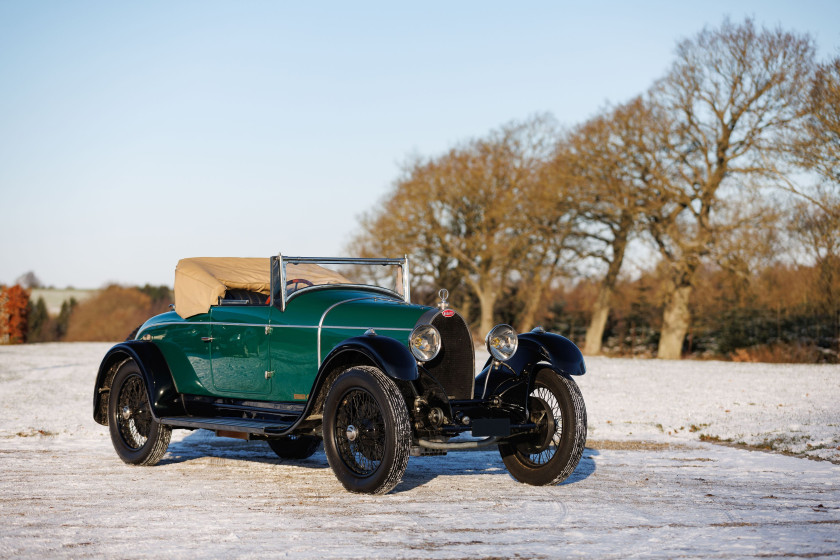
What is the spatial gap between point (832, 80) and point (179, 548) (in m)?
25.0

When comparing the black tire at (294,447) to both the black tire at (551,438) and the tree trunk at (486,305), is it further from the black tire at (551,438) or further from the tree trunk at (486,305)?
the tree trunk at (486,305)

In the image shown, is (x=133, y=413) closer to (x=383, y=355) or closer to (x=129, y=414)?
(x=129, y=414)

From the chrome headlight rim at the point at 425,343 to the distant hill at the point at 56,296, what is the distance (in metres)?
85.8

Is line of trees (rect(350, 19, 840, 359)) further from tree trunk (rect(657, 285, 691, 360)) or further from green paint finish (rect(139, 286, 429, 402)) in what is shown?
green paint finish (rect(139, 286, 429, 402))

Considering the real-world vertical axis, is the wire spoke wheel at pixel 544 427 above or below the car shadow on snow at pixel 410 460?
above

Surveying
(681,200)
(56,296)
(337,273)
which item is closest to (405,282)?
(337,273)

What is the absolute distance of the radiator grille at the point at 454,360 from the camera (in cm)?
713

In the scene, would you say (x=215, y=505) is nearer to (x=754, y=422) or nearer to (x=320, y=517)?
(x=320, y=517)

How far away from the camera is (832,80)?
24953 millimetres

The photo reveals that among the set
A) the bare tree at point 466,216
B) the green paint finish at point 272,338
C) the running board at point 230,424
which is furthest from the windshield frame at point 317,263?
the bare tree at point 466,216

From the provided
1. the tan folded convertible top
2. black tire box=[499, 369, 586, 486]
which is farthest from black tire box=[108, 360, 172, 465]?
black tire box=[499, 369, 586, 486]

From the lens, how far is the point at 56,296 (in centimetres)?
9388

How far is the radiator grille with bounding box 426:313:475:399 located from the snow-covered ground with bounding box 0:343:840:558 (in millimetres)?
794

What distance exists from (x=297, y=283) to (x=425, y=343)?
1684mm
